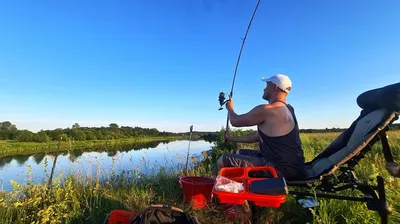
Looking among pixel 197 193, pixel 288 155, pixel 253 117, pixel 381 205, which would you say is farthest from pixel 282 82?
pixel 197 193

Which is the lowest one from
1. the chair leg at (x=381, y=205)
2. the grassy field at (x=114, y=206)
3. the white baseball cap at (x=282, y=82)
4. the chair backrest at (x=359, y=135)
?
the grassy field at (x=114, y=206)

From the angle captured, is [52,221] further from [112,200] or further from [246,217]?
[246,217]

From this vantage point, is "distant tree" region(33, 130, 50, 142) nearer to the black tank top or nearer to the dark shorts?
the dark shorts

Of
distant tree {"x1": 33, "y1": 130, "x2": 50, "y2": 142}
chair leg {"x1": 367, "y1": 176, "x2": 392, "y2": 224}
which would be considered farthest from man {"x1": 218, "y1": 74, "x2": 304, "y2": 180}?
distant tree {"x1": 33, "y1": 130, "x2": 50, "y2": 142}

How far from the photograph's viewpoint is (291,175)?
2.56 meters

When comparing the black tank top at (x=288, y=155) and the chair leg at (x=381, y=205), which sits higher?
the black tank top at (x=288, y=155)

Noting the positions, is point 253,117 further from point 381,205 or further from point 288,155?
point 381,205

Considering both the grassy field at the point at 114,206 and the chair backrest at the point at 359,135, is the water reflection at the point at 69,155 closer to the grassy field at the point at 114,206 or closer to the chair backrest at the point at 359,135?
the grassy field at the point at 114,206

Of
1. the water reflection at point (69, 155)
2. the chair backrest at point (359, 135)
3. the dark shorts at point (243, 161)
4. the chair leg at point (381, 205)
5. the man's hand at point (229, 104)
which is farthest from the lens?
the water reflection at point (69, 155)

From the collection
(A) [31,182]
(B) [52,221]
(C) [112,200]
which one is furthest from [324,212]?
(A) [31,182]

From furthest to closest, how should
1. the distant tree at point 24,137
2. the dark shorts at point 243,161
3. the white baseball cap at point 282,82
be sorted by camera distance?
the distant tree at point 24,137 → the white baseball cap at point 282,82 → the dark shorts at point 243,161

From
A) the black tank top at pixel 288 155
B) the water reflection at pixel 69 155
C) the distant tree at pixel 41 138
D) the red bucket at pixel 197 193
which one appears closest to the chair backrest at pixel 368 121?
the black tank top at pixel 288 155

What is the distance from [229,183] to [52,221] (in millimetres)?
2132

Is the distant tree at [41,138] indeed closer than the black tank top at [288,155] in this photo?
No
